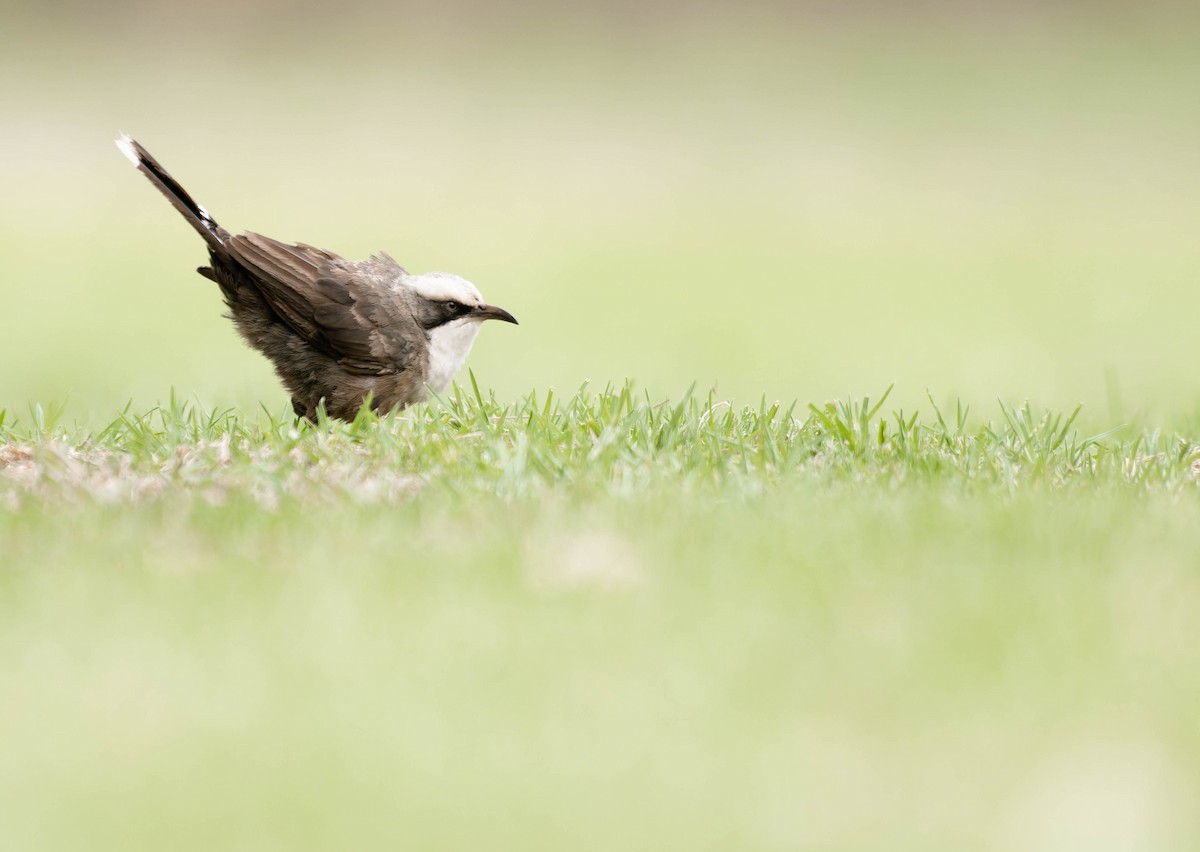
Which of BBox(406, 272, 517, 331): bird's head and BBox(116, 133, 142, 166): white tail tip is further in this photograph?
BBox(116, 133, 142, 166): white tail tip

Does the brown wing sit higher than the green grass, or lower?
higher

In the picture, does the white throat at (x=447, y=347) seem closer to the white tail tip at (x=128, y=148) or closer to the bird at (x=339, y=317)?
the bird at (x=339, y=317)

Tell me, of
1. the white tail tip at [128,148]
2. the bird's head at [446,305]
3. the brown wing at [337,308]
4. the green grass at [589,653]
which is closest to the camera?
the green grass at [589,653]

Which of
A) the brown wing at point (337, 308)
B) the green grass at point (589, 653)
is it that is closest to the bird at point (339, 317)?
the brown wing at point (337, 308)

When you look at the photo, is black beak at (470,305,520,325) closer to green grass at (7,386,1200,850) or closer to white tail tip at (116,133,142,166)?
green grass at (7,386,1200,850)

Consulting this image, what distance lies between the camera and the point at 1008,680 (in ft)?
13.1

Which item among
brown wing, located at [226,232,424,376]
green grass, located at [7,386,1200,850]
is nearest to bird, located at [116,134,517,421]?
brown wing, located at [226,232,424,376]

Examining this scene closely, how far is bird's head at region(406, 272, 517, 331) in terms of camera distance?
775cm

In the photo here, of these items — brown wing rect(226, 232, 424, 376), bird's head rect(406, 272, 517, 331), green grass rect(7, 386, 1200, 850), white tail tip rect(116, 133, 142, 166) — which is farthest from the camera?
white tail tip rect(116, 133, 142, 166)

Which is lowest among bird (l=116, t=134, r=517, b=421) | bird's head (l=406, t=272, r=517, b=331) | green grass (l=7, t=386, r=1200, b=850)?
green grass (l=7, t=386, r=1200, b=850)

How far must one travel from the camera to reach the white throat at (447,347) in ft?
25.5

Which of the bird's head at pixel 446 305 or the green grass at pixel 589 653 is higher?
the bird's head at pixel 446 305

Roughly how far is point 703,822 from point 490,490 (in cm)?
263

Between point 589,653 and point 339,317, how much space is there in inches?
150
